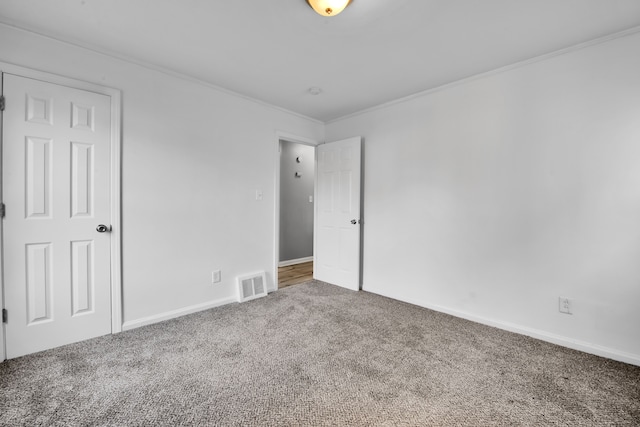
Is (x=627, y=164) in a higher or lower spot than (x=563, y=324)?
higher

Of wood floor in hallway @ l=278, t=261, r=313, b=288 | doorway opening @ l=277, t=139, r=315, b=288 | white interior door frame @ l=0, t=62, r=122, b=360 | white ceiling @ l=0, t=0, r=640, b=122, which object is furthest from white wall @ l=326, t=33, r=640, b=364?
white interior door frame @ l=0, t=62, r=122, b=360

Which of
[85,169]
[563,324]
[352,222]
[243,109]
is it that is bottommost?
[563,324]

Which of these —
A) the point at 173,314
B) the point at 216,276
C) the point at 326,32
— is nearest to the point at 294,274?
the point at 216,276

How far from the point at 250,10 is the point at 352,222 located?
249 centimetres

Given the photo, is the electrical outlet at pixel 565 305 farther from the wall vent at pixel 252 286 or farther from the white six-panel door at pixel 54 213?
the white six-panel door at pixel 54 213

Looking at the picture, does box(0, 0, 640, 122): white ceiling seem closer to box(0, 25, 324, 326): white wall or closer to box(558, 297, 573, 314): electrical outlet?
box(0, 25, 324, 326): white wall

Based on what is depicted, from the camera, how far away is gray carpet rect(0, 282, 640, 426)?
1482 mm

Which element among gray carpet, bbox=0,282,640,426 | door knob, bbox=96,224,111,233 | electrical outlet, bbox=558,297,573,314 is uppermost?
door knob, bbox=96,224,111,233

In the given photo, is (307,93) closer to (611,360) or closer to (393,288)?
(393,288)

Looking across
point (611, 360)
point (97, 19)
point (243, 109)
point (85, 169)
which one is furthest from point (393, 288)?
point (97, 19)

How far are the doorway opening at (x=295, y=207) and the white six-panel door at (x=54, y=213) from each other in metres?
2.89

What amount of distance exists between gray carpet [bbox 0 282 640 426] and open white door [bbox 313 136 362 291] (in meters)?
1.19

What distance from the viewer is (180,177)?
274cm

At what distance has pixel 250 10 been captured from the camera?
182 cm
